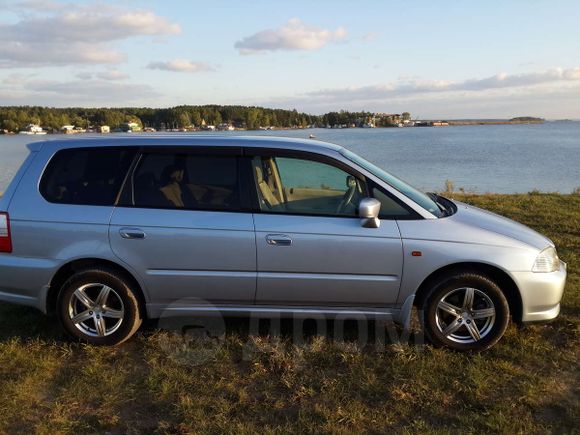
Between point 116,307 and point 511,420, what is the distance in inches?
122

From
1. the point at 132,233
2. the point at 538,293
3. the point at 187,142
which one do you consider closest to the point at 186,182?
the point at 187,142

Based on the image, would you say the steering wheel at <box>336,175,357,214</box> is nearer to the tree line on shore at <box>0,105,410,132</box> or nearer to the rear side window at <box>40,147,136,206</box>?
the rear side window at <box>40,147,136,206</box>

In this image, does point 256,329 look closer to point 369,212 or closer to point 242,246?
point 242,246

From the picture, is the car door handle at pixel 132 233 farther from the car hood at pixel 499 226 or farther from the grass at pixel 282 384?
the car hood at pixel 499 226

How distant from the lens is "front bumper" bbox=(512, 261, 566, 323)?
12.8 feet

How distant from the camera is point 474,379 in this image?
11.6 ft

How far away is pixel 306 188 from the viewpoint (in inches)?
178

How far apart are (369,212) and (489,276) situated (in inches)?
45.3

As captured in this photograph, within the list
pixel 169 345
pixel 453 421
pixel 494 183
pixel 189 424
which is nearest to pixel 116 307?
pixel 169 345

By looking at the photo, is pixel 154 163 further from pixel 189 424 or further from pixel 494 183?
pixel 494 183

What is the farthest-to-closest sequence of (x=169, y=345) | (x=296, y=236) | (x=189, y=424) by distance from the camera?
(x=169, y=345)
(x=296, y=236)
(x=189, y=424)

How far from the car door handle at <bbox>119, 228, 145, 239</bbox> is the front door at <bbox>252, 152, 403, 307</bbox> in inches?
36.8

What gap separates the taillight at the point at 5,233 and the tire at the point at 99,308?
0.56m

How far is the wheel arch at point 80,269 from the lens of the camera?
4105 mm
